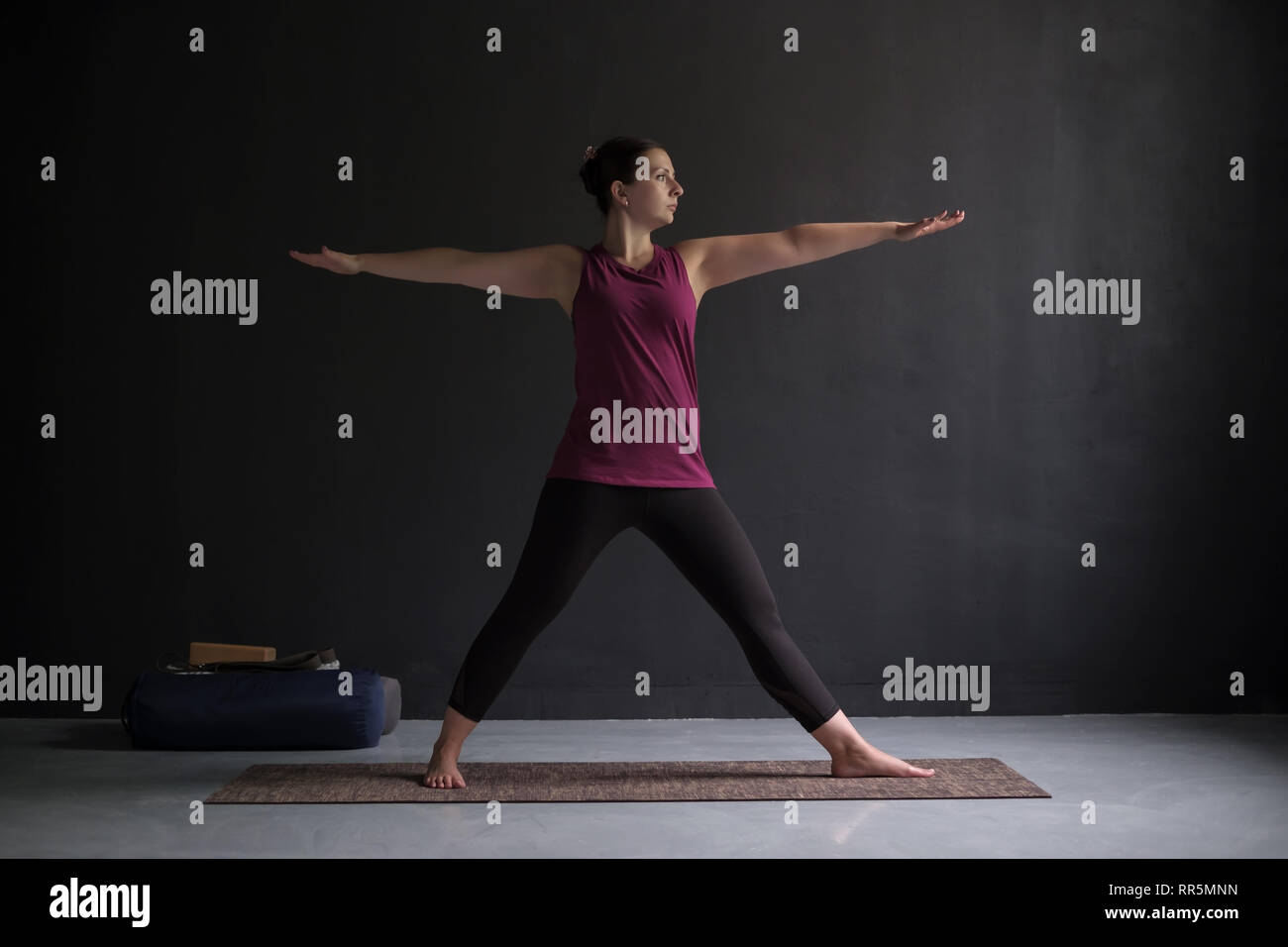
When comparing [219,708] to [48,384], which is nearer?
[219,708]

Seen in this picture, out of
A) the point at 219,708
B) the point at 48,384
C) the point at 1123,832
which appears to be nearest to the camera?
the point at 1123,832

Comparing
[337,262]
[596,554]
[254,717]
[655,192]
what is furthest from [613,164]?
[254,717]

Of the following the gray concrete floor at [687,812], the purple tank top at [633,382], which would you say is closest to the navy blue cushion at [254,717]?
the gray concrete floor at [687,812]

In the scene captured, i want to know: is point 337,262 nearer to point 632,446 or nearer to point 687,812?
point 632,446

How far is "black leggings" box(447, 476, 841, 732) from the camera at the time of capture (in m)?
3.29

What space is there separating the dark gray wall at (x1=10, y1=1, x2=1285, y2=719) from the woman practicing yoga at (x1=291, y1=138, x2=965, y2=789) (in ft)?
4.50

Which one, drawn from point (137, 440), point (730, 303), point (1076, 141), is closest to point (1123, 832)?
point (730, 303)

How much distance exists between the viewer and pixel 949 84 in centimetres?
490

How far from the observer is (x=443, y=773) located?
133 inches

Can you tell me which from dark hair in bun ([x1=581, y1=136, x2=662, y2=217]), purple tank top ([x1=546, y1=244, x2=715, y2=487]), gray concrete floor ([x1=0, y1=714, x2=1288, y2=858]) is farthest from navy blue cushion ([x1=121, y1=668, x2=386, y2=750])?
dark hair in bun ([x1=581, y1=136, x2=662, y2=217])

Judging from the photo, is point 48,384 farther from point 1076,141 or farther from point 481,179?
point 1076,141

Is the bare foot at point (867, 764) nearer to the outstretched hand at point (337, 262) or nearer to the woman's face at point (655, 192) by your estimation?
the woman's face at point (655, 192)

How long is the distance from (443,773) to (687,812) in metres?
0.70

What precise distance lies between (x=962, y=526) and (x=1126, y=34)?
1929mm
